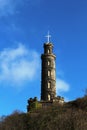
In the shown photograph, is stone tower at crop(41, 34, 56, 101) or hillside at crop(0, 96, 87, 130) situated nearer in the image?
hillside at crop(0, 96, 87, 130)

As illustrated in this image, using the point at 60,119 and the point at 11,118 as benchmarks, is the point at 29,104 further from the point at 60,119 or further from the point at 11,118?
the point at 60,119

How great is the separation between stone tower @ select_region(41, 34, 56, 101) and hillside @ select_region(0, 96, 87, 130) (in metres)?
13.6

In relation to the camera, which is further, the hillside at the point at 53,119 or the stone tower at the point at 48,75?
the stone tower at the point at 48,75

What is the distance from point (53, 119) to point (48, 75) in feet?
79.1

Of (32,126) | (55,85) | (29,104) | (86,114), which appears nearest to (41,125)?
(32,126)

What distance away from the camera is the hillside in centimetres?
6988

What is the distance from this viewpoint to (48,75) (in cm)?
9656

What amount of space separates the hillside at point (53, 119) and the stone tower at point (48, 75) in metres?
13.6

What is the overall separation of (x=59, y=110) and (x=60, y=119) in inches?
257

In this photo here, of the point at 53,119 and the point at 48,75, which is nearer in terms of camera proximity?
the point at 53,119

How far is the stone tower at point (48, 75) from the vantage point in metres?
95.4

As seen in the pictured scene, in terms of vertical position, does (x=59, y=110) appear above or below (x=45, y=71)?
below

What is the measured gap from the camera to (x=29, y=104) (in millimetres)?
90812

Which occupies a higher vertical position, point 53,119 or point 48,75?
point 48,75
